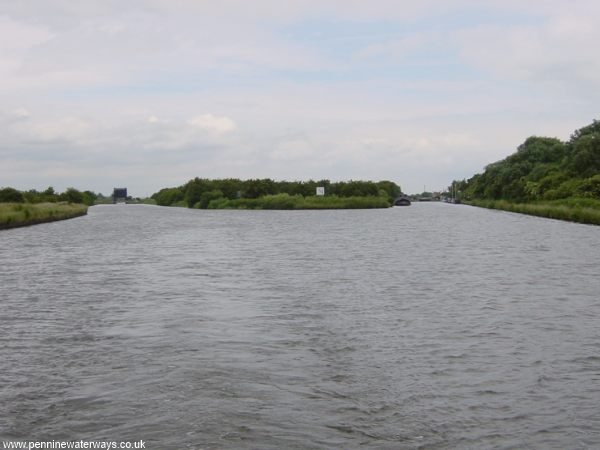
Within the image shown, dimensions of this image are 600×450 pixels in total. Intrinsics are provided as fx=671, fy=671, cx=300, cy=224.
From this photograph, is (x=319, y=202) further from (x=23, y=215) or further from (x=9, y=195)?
(x=23, y=215)

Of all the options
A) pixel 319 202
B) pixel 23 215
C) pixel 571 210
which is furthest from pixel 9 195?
pixel 571 210

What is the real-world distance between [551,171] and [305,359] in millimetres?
141607

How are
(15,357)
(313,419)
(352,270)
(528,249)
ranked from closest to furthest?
(313,419), (15,357), (352,270), (528,249)

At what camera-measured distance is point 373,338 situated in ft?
61.5

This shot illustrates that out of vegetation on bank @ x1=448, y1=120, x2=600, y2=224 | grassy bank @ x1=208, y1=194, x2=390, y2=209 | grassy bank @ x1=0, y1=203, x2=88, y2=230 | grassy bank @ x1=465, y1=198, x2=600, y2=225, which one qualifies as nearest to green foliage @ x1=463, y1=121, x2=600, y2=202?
vegetation on bank @ x1=448, y1=120, x2=600, y2=224

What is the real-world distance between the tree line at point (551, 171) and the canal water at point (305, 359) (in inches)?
3679

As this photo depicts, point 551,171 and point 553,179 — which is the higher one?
point 551,171

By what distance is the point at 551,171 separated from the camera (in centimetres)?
14612

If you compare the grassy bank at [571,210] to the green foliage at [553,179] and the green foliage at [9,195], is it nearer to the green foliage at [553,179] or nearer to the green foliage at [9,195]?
the green foliage at [553,179]

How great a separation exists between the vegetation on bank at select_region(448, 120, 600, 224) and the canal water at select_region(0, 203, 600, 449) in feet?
216

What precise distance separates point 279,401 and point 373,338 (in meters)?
6.40

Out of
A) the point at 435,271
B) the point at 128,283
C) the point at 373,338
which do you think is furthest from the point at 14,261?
the point at 373,338

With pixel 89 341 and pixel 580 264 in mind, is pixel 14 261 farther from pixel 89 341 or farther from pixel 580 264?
pixel 580 264

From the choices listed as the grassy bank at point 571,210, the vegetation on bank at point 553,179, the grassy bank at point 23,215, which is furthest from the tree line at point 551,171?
the grassy bank at point 23,215
